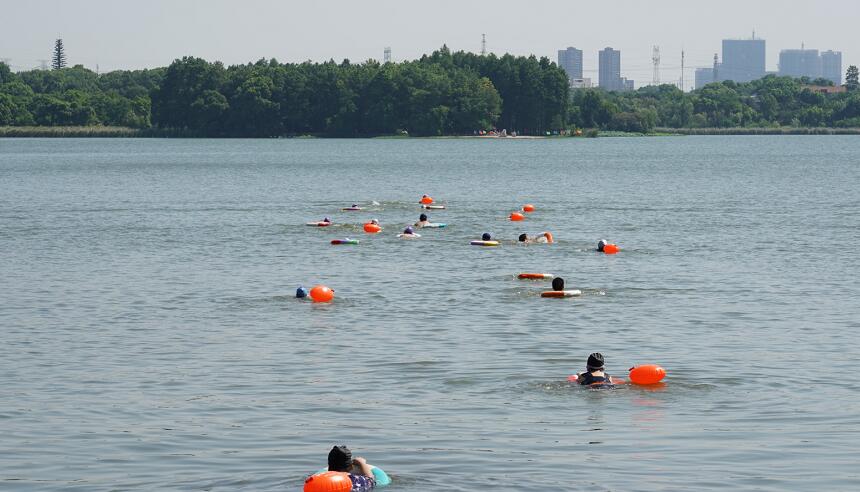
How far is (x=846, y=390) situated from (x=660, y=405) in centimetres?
422

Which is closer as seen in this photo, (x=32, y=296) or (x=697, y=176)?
(x=32, y=296)

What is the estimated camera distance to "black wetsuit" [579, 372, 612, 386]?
92.0 feet

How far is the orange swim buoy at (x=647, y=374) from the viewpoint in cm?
A: 2817

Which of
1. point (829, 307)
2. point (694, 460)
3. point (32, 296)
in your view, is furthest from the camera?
point (32, 296)

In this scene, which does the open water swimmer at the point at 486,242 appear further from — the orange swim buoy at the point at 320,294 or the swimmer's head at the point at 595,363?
the swimmer's head at the point at 595,363

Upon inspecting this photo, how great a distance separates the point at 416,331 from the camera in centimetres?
3628

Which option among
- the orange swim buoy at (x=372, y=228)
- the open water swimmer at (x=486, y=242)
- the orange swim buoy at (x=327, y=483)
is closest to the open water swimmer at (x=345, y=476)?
the orange swim buoy at (x=327, y=483)

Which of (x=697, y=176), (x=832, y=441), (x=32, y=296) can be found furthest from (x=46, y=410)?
(x=697, y=176)

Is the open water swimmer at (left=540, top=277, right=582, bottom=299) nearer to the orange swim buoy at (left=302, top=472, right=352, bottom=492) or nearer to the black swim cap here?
the black swim cap

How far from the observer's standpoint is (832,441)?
78.3ft

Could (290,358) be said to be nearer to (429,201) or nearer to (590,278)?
(590,278)

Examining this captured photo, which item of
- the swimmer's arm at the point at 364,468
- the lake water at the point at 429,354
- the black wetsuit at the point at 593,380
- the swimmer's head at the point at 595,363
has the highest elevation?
the swimmer's head at the point at 595,363

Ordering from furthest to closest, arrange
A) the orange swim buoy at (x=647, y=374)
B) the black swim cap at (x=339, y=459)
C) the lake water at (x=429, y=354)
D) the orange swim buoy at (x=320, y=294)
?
the orange swim buoy at (x=320, y=294), the orange swim buoy at (x=647, y=374), the lake water at (x=429, y=354), the black swim cap at (x=339, y=459)

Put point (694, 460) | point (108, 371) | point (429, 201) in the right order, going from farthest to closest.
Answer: point (429, 201) < point (108, 371) < point (694, 460)
